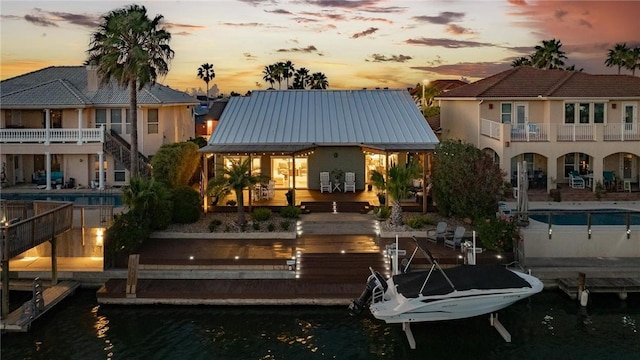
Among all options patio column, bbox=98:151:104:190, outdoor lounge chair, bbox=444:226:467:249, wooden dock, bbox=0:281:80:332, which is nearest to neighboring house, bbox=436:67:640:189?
outdoor lounge chair, bbox=444:226:467:249

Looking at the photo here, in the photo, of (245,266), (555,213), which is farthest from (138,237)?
(555,213)

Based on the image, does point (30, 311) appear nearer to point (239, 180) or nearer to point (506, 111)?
point (239, 180)

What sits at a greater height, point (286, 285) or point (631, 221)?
point (631, 221)

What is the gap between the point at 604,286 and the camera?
68.4 feet

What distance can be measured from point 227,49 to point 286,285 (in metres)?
35.6

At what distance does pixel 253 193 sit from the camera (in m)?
32.0

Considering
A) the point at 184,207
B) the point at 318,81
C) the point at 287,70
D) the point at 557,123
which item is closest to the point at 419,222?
the point at 184,207

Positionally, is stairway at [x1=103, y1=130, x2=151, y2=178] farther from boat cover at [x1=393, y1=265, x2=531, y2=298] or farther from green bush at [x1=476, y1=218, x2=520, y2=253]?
boat cover at [x1=393, y1=265, x2=531, y2=298]

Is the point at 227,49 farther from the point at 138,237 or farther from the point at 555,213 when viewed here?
the point at 555,213

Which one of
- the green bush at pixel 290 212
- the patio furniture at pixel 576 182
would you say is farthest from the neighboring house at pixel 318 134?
the patio furniture at pixel 576 182

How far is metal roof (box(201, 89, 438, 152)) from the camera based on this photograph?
105 feet

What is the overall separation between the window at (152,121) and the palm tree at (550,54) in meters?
29.3

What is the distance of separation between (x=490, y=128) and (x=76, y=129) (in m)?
23.9

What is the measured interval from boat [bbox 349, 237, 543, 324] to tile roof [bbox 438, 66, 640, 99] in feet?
59.0
